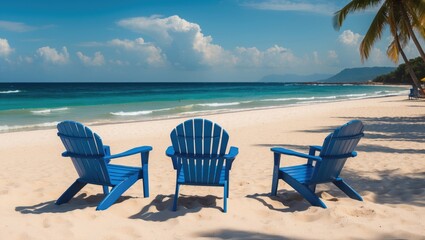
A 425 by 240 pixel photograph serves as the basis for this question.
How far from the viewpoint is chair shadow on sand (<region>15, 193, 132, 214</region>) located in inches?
144

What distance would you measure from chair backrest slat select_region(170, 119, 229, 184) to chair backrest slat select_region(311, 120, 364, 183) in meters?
0.93

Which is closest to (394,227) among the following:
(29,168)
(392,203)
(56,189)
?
(392,203)

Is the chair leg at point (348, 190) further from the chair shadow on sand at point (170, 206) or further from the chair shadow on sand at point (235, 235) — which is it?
the chair shadow on sand at point (235, 235)

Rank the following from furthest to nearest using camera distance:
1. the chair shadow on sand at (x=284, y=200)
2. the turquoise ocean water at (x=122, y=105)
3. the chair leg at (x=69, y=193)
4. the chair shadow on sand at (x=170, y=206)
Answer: the turquoise ocean water at (x=122, y=105) < the chair leg at (x=69, y=193) < the chair shadow on sand at (x=284, y=200) < the chair shadow on sand at (x=170, y=206)

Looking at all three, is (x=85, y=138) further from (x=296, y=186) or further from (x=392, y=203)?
(x=392, y=203)

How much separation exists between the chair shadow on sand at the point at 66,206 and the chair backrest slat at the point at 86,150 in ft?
0.93

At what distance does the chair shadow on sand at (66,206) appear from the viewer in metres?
3.67

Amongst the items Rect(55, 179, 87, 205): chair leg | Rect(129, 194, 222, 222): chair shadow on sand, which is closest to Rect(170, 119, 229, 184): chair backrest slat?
Rect(129, 194, 222, 222): chair shadow on sand

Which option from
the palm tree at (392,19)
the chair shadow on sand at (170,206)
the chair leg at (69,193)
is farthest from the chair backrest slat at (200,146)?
the palm tree at (392,19)

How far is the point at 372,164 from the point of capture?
19.5 ft

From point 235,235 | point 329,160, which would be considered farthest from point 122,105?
point 235,235

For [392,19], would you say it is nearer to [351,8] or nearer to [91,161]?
[351,8]

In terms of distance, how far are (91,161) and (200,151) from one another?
39.9 inches

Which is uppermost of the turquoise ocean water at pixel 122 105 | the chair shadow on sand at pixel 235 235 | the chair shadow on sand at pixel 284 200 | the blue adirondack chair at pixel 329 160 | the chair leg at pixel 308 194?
the blue adirondack chair at pixel 329 160
